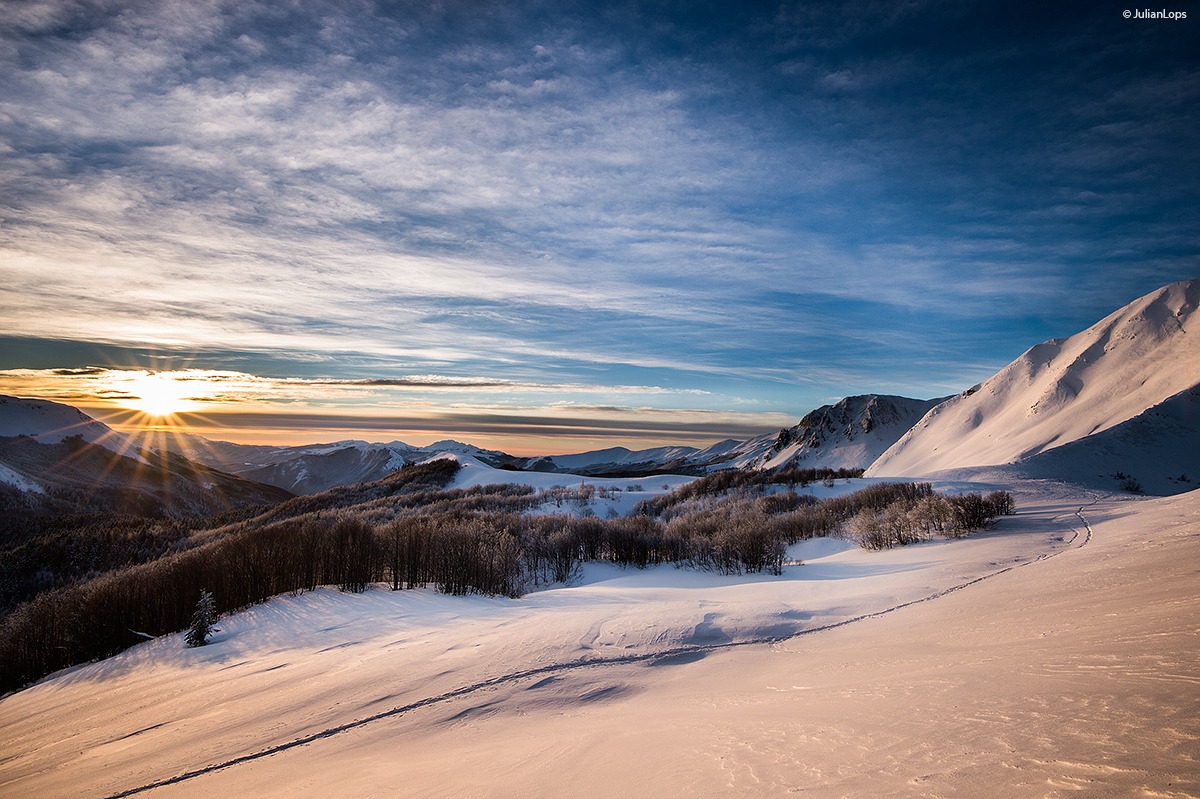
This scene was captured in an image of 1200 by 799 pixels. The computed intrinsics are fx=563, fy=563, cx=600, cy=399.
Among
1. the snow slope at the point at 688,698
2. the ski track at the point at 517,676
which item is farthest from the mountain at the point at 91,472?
the ski track at the point at 517,676

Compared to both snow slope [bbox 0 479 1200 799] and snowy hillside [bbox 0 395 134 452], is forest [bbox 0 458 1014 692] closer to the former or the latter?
snow slope [bbox 0 479 1200 799]

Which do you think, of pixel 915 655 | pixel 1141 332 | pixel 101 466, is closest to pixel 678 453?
pixel 101 466

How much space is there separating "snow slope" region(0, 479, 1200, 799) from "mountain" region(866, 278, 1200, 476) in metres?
20.0

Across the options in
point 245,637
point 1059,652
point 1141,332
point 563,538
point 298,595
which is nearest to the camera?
point 1059,652

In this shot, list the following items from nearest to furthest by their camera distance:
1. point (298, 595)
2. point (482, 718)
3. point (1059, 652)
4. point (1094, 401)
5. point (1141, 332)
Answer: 1. point (1059, 652)
2. point (482, 718)
3. point (298, 595)
4. point (1094, 401)
5. point (1141, 332)

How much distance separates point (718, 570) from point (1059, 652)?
10824 mm

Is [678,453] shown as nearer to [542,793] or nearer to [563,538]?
[563,538]

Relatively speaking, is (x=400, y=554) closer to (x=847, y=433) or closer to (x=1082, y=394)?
(x=1082, y=394)

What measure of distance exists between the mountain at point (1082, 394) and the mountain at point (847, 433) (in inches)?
992

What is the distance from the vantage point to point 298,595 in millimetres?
10242

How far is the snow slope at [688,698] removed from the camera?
2.14 metres

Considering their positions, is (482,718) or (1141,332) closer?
(482,718)

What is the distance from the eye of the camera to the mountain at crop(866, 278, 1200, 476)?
23234 mm

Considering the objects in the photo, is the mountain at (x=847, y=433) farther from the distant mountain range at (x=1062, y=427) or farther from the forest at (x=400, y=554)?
the forest at (x=400, y=554)
